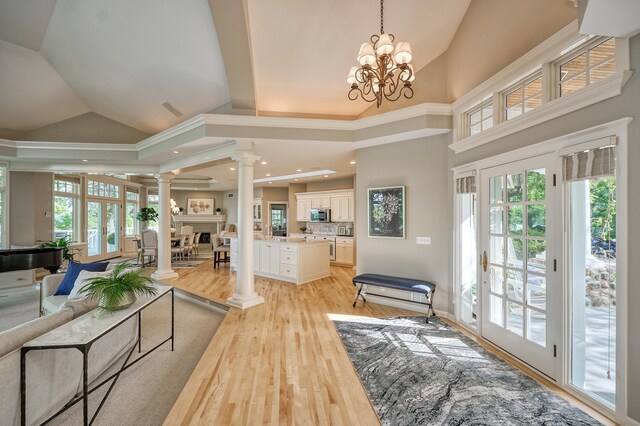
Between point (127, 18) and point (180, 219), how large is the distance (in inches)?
404

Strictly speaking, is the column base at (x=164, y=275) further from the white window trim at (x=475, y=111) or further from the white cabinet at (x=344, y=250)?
the white window trim at (x=475, y=111)

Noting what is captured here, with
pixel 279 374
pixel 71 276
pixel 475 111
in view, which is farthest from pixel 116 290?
pixel 475 111

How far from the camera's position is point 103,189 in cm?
926

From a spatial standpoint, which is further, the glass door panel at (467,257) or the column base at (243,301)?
the column base at (243,301)

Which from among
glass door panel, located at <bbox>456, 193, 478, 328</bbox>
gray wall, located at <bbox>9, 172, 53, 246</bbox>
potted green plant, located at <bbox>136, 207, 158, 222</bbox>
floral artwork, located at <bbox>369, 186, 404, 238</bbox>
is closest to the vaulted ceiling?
floral artwork, located at <bbox>369, 186, 404, 238</bbox>

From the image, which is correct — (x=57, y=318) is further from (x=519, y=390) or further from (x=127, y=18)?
(x=519, y=390)

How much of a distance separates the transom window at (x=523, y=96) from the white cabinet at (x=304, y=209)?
6611 mm

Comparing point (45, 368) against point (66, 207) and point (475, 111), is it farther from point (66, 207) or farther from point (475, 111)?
point (66, 207)

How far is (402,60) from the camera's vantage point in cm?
246

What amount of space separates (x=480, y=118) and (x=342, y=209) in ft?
16.7

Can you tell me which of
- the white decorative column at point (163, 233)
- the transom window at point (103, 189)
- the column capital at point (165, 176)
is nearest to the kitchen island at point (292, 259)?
the white decorative column at point (163, 233)

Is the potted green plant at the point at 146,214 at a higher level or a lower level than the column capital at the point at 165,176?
lower

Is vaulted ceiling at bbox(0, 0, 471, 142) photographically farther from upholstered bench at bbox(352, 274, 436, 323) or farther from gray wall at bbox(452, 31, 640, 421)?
upholstered bench at bbox(352, 274, 436, 323)

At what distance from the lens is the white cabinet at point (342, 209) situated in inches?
320
